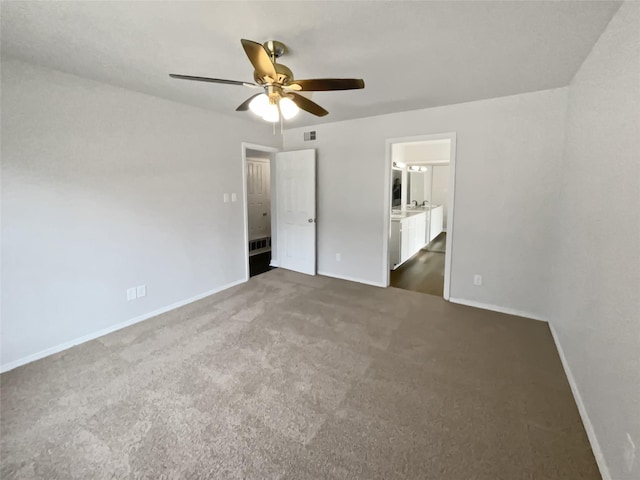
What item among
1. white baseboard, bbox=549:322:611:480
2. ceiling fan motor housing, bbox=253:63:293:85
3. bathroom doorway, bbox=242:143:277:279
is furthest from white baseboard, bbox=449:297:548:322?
bathroom doorway, bbox=242:143:277:279

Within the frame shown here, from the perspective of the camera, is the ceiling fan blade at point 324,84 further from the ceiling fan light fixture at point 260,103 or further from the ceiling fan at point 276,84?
the ceiling fan light fixture at point 260,103

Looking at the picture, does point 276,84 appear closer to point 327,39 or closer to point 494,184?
point 327,39

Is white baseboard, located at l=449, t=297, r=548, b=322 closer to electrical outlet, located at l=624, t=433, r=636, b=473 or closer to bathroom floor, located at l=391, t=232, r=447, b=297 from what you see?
bathroom floor, located at l=391, t=232, r=447, b=297

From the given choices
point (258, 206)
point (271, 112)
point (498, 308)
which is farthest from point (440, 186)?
point (271, 112)

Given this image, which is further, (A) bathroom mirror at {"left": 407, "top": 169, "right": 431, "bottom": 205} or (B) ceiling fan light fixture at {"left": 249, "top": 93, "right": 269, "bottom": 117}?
(A) bathroom mirror at {"left": 407, "top": 169, "right": 431, "bottom": 205}

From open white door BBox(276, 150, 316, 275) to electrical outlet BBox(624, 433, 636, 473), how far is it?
3699mm

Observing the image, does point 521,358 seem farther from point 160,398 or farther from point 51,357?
point 51,357

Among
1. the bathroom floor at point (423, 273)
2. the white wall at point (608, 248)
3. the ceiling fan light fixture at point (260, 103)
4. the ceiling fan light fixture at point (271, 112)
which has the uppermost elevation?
the ceiling fan light fixture at point (260, 103)

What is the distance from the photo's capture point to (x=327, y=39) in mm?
1915

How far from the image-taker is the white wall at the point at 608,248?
1.27 meters

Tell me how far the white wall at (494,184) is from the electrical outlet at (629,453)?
2120 mm

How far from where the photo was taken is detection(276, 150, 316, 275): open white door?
4492 millimetres

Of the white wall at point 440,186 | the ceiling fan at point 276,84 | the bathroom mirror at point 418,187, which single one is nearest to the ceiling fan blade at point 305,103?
the ceiling fan at point 276,84

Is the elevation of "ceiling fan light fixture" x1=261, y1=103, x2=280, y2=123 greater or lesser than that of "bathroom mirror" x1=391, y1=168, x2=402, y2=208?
greater
